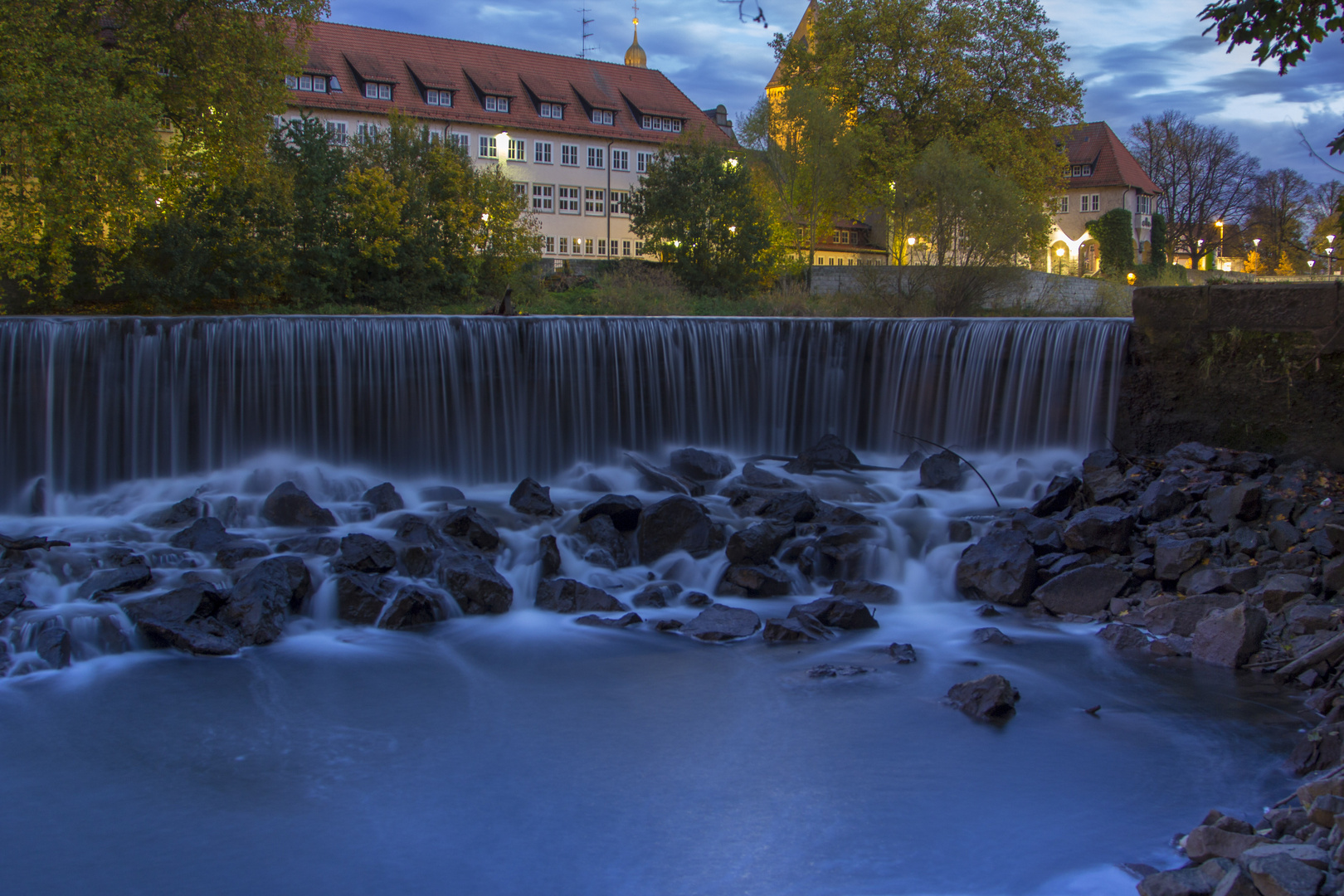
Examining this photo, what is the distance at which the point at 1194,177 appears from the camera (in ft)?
218

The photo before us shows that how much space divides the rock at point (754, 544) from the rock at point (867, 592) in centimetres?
96

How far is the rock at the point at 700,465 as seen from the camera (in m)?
16.6

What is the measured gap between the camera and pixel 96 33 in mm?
21250

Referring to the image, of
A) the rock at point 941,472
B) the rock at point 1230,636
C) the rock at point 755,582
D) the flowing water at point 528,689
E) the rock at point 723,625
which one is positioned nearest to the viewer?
the flowing water at point 528,689

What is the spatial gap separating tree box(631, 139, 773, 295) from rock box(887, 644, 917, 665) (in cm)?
2452

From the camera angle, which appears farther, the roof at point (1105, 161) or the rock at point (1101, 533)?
the roof at point (1105, 161)

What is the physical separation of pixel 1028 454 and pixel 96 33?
1998cm

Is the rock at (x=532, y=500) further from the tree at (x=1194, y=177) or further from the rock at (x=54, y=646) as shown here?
the tree at (x=1194, y=177)

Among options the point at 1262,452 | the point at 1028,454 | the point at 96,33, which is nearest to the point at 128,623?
the point at 1028,454

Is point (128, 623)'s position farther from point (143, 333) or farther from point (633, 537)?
point (143, 333)

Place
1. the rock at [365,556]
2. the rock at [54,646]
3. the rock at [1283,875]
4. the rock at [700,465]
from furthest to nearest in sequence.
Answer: the rock at [700,465] < the rock at [365,556] < the rock at [54,646] < the rock at [1283,875]

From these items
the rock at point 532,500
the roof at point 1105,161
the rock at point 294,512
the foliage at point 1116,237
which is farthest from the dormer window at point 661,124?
the rock at point 294,512

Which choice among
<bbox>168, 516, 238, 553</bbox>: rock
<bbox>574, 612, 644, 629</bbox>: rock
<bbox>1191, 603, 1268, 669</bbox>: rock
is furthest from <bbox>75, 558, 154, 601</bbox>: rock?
<bbox>1191, 603, 1268, 669</bbox>: rock

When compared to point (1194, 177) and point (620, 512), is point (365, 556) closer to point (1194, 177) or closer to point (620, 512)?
point (620, 512)
